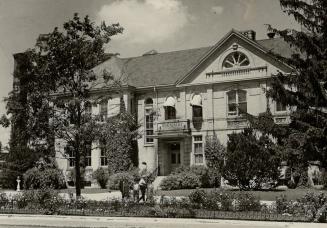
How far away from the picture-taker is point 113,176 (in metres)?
34.2

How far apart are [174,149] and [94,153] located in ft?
21.7

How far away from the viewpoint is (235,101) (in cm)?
3572

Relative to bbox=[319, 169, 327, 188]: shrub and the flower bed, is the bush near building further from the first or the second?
bbox=[319, 169, 327, 188]: shrub

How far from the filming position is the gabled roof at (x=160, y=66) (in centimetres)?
3868

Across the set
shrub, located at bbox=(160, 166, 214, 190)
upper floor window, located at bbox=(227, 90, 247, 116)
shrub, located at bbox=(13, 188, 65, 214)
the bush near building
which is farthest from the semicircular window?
shrub, located at bbox=(13, 188, 65, 214)

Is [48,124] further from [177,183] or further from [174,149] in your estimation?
[174,149]

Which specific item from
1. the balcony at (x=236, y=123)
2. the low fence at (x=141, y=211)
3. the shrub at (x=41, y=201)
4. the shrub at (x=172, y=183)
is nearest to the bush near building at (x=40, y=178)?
the shrub at (x=172, y=183)

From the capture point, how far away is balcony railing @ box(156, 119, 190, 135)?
3656 centimetres

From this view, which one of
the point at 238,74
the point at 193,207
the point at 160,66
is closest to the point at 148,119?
the point at 160,66

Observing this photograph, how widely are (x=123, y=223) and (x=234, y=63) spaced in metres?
23.9

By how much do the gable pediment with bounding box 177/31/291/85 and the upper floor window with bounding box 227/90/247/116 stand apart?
1067 mm

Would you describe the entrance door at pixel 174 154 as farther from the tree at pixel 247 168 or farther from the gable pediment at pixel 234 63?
the tree at pixel 247 168

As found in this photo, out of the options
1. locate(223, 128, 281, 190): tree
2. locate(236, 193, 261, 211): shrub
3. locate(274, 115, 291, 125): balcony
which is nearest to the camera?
locate(236, 193, 261, 211): shrub

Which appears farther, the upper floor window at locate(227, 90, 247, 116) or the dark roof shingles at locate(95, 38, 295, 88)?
the dark roof shingles at locate(95, 38, 295, 88)
